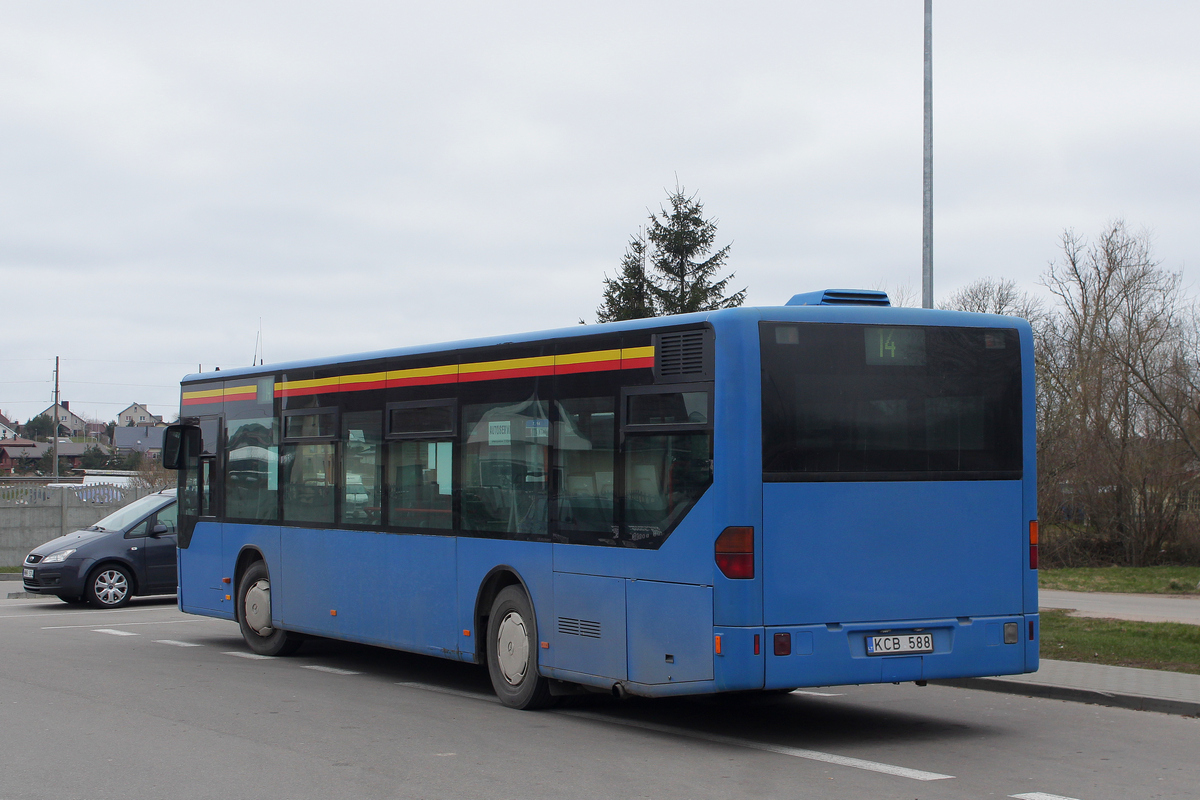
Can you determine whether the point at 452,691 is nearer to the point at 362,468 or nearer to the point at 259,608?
the point at 362,468

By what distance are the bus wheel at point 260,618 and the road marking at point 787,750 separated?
474 centimetres

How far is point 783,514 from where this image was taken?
8.05 metres

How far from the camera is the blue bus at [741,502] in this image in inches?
315

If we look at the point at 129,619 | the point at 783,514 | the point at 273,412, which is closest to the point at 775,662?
the point at 783,514

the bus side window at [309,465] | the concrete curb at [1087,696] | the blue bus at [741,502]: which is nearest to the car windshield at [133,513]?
the bus side window at [309,465]

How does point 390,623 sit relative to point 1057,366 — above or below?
below

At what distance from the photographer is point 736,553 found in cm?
792

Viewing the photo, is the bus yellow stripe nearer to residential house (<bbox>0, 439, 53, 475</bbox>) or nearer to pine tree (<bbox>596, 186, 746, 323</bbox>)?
pine tree (<bbox>596, 186, 746, 323</bbox>)

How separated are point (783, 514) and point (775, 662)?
909 millimetres

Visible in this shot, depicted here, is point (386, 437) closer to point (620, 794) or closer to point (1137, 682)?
point (620, 794)

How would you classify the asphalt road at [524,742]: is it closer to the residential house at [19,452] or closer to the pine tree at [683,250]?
the pine tree at [683,250]

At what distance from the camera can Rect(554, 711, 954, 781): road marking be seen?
7.41 m

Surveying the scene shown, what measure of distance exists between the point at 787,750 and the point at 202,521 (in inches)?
333

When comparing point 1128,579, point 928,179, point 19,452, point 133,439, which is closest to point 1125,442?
point 1128,579
